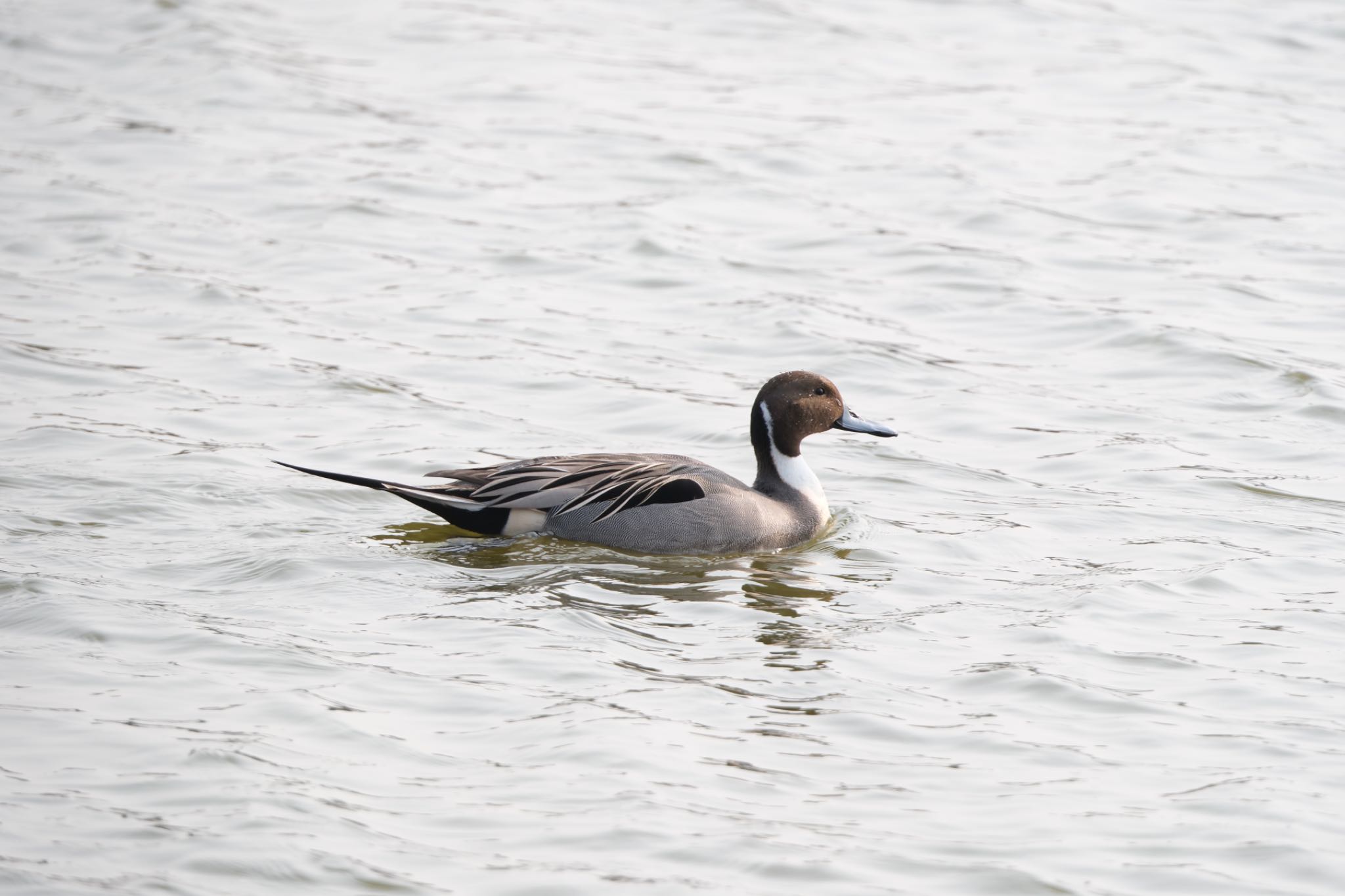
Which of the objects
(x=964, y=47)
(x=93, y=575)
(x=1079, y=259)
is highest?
(x=964, y=47)

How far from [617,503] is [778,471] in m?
0.94

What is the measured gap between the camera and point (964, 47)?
58.2 ft

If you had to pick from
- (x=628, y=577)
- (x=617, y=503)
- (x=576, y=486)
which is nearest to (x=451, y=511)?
(x=576, y=486)

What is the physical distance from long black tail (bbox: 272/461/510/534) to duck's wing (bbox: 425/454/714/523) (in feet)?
0.19

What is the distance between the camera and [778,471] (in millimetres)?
8695

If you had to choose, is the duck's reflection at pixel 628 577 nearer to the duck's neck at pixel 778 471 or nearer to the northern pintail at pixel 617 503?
the northern pintail at pixel 617 503

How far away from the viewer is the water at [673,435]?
18.3 feet

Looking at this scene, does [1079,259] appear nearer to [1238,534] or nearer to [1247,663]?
[1238,534]

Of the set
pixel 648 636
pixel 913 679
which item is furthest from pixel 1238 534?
pixel 648 636

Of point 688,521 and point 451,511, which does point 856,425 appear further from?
point 451,511

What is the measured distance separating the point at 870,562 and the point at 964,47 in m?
10.7

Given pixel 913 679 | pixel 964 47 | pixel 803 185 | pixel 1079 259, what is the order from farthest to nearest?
pixel 964 47 → pixel 803 185 → pixel 1079 259 → pixel 913 679

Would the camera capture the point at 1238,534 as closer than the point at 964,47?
Yes

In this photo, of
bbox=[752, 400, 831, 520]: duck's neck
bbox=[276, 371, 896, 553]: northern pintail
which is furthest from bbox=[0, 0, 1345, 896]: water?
bbox=[752, 400, 831, 520]: duck's neck
